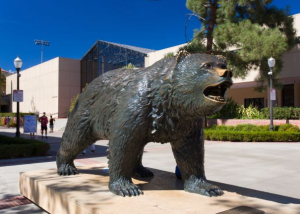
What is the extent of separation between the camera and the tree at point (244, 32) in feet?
51.3

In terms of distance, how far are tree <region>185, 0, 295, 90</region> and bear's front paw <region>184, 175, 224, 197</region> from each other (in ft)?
43.9

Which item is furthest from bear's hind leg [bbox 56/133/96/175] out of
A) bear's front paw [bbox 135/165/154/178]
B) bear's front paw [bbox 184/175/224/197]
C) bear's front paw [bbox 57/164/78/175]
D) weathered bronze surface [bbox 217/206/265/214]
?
weathered bronze surface [bbox 217/206/265/214]

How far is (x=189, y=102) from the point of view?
2.58 meters

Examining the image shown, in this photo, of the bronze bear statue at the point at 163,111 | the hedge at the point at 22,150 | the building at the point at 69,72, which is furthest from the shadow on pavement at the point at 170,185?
the building at the point at 69,72

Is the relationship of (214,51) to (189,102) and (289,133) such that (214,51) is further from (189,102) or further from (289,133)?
(189,102)

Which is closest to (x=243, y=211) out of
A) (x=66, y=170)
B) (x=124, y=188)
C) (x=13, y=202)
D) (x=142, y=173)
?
(x=124, y=188)

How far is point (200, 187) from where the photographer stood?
10.0 ft

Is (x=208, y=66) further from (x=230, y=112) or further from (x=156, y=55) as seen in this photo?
(x=156, y=55)

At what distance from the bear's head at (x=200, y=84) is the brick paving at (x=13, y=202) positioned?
289cm

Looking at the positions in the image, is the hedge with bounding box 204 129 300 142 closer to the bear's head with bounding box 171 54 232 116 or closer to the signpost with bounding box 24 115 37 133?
the signpost with bounding box 24 115 37 133

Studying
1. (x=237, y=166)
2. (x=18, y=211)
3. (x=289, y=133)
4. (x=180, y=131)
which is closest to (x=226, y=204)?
(x=180, y=131)

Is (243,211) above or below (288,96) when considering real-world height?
below

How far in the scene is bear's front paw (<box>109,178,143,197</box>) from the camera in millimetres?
2896

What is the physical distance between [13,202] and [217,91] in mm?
3462
